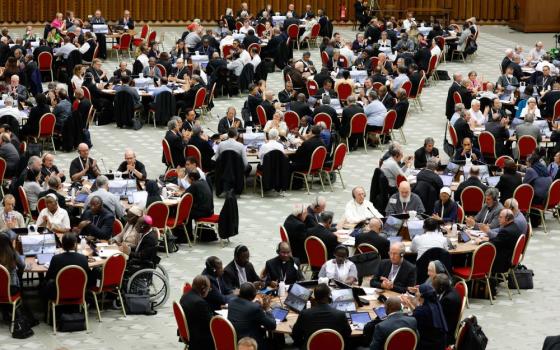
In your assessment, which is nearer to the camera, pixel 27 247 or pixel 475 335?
pixel 475 335

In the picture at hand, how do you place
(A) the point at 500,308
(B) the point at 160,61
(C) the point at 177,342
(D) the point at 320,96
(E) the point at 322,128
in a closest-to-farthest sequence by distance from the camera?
(C) the point at 177,342 → (A) the point at 500,308 → (E) the point at 322,128 → (D) the point at 320,96 → (B) the point at 160,61

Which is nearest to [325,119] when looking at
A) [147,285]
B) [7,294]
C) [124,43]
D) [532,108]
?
[532,108]

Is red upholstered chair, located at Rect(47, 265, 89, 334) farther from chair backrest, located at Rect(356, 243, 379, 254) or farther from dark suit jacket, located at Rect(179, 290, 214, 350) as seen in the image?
chair backrest, located at Rect(356, 243, 379, 254)

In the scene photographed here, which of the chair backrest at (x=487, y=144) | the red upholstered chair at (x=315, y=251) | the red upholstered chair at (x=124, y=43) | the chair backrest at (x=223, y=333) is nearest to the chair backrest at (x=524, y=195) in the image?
the chair backrest at (x=487, y=144)

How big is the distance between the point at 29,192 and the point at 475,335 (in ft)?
25.1

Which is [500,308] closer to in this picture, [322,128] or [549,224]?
[549,224]

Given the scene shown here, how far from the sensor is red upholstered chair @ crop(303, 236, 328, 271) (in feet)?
48.0

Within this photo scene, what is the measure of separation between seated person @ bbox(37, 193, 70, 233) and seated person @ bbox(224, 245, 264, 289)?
2913mm

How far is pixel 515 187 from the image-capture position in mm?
17859

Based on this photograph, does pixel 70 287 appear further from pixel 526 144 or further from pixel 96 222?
pixel 526 144

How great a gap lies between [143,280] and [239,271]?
65.5 inches

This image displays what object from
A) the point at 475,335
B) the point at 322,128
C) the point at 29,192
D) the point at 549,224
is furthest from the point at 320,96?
the point at 475,335

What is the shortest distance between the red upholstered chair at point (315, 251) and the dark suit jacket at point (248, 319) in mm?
2598

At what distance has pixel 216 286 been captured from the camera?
518 inches
